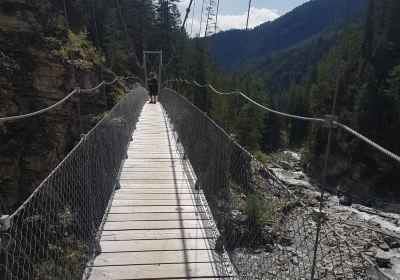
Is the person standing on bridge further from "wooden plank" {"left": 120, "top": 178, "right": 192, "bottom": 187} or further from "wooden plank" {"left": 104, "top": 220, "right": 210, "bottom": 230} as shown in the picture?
"wooden plank" {"left": 104, "top": 220, "right": 210, "bottom": 230}

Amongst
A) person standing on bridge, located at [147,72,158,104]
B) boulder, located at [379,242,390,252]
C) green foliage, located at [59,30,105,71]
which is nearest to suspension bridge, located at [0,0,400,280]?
green foliage, located at [59,30,105,71]

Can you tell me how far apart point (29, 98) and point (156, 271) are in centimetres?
762

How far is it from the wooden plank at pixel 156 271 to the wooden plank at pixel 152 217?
69 centimetres

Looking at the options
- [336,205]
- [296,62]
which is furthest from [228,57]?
[336,205]

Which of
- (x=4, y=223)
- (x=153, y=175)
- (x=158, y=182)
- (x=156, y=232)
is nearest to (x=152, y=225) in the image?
(x=156, y=232)

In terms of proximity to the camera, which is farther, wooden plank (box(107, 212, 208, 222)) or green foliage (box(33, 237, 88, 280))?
wooden plank (box(107, 212, 208, 222))

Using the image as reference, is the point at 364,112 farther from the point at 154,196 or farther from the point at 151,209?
the point at 151,209

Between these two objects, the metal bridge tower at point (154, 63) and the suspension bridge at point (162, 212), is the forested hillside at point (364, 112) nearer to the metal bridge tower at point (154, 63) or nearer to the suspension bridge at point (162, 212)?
the metal bridge tower at point (154, 63)

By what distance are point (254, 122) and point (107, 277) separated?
31752 millimetres

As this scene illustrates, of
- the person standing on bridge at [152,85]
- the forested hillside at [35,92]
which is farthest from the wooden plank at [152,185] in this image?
the person standing on bridge at [152,85]

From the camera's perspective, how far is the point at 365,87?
3481 centimetres

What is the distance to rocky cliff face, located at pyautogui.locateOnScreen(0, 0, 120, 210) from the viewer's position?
8.52m

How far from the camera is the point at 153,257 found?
8.51 feet

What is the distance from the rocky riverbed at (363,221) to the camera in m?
12.9
